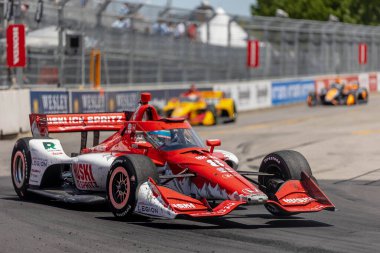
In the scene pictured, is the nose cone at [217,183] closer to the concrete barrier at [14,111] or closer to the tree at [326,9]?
the concrete barrier at [14,111]

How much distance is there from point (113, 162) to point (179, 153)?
0.79 metres

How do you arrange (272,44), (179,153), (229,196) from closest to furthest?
1. (229,196)
2. (179,153)
3. (272,44)

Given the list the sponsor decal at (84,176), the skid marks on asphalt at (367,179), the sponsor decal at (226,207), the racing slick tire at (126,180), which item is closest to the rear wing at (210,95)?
the skid marks on asphalt at (367,179)

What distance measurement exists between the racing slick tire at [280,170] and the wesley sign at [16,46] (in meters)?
12.9

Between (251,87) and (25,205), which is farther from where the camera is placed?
(251,87)

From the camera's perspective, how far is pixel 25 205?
11.2m

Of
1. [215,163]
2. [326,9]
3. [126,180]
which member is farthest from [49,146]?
[326,9]

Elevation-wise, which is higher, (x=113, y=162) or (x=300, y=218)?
(x=113, y=162)

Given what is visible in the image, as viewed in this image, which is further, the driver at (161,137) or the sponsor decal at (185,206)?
the driver at (161,137)

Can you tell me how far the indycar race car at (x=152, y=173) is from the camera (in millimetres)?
9685

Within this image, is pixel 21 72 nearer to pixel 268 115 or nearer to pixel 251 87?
pixel 268 115

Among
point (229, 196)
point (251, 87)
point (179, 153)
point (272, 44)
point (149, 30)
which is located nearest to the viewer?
point (229, 196)

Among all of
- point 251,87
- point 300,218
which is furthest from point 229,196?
point 251,87

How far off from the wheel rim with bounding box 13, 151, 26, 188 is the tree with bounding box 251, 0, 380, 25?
221 feet
